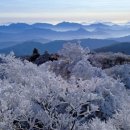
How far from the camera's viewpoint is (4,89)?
20.6m

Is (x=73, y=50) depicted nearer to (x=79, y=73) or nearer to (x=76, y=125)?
(x=79, y=73)

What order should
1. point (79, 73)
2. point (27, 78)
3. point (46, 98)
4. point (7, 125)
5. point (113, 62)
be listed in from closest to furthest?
point (7, 125), point (46, 98), point (27, 78), point (79, 73), point (113, 62)

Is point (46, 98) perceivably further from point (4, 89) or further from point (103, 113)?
point (103, 113)

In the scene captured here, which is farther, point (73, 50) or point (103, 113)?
point (73, 50)

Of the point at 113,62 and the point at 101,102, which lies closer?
the point at 101,102

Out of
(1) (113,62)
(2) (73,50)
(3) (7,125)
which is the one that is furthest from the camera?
(1) (113,62)

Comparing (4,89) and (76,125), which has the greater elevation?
(4,89)

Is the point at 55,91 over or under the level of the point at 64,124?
over

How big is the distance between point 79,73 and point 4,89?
10.6 metres

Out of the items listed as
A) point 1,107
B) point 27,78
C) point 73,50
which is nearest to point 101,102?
point 27,78

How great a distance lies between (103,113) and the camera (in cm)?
2492

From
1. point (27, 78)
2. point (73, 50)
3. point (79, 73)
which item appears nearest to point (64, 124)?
point (27, 78)

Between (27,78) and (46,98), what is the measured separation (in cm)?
455

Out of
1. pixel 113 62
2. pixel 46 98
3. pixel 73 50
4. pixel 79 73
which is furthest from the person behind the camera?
pixel 113 62
